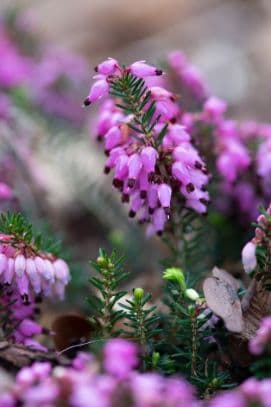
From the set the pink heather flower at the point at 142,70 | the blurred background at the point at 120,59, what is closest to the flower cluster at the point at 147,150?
the pink heather flower at the point at 142,70

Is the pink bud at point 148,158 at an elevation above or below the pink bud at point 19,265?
above

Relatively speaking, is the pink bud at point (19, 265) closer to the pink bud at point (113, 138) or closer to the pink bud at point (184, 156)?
the pink bud at point (113, 138)

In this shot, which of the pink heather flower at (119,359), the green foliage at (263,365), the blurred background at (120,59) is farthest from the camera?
the blurred background at (120,59)

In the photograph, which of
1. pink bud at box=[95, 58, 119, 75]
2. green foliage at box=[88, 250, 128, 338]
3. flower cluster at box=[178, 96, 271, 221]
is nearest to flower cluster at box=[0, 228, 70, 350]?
green foliage at box=[88, 250, 128, 338]

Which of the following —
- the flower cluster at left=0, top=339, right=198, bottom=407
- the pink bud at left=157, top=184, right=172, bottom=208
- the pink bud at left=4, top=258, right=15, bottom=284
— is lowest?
the flower cluster at left=0, top=339, right=198, bottom=407

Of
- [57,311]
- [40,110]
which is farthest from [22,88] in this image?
[57,311]

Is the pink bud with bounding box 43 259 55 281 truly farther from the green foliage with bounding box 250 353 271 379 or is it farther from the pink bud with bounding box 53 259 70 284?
the green foliage with bounding box 250 353 271 379

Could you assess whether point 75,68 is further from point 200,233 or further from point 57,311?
point 200,233
